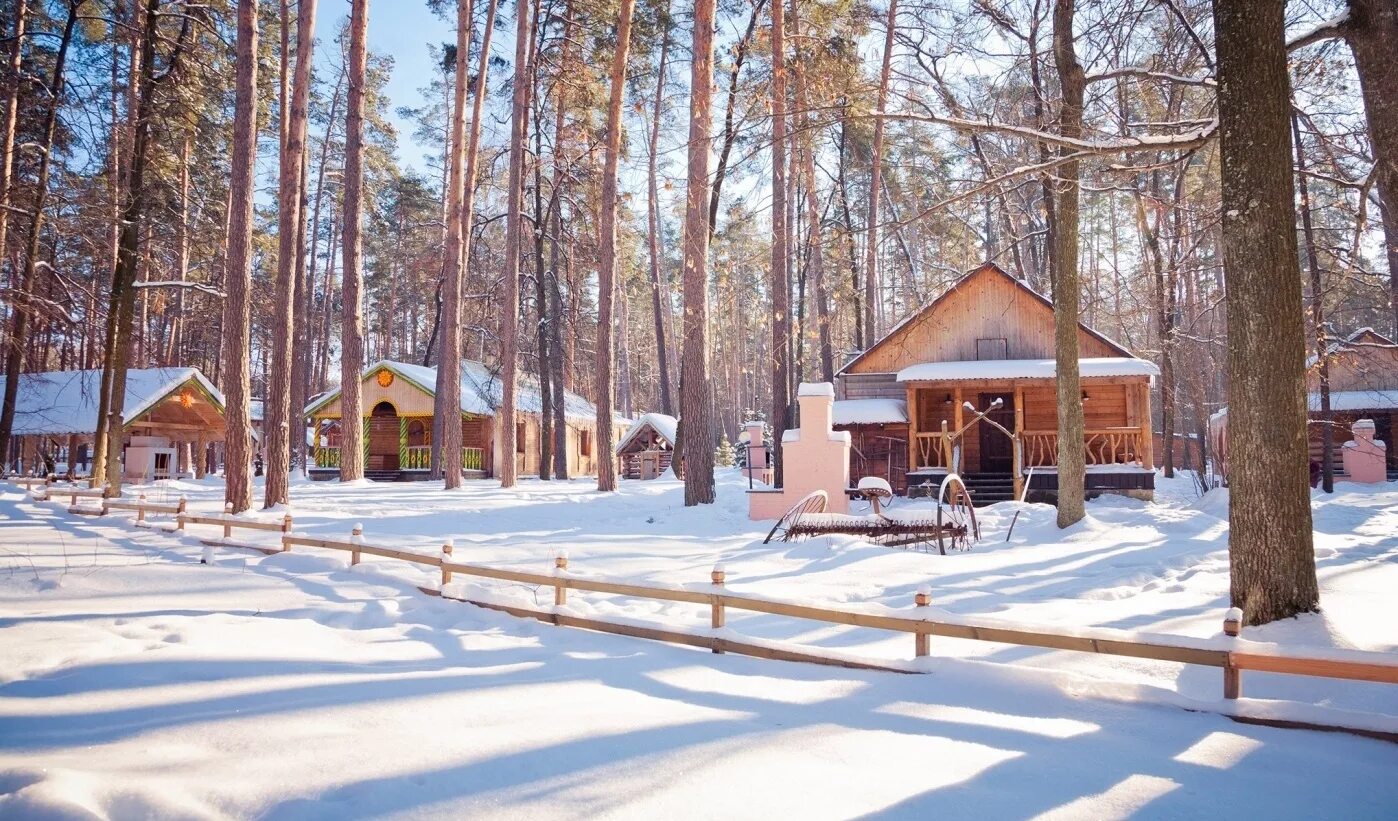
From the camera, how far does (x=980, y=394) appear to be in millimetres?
22359

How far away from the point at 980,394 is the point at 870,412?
3575mm

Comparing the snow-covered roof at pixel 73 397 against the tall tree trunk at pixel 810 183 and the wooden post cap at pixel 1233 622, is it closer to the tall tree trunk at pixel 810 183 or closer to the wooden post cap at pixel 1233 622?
the tall tree trunk at pixel 810 183

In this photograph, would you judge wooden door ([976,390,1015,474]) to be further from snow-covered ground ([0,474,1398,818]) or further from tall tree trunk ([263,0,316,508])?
tall tree trunk ([263,0,316,508])

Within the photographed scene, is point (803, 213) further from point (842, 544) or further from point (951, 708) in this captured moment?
point (951, 708)

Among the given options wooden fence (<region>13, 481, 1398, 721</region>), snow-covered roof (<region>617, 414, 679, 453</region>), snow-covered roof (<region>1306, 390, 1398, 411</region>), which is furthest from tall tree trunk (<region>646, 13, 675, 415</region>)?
snow-covered roof (<region>1306, 390, 1398, 411</region>)

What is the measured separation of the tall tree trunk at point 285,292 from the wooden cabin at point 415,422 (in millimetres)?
15721

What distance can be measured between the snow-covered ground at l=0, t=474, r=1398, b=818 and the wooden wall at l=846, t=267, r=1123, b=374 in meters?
13.2

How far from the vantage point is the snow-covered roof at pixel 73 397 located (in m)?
26.8

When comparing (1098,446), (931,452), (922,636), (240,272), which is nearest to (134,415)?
(240,272)

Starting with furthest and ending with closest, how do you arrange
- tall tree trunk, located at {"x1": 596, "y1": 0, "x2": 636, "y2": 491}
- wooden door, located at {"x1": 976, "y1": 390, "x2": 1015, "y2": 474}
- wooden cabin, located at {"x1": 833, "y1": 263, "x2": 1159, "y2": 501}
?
wooden door, located at {"x1": 976, "y1": 390, "x2": 1015, "y2": 474} < wooden cabin, located at {"x1": 833, "y1": 263, "x2": 1159, "y2": 501} < tall tree trunk, located at {"x1": 596, "y1": 0, "x2": 636, "y2": 491}

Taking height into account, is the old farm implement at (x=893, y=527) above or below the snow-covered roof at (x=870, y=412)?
below

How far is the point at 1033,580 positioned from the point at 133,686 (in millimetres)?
8313

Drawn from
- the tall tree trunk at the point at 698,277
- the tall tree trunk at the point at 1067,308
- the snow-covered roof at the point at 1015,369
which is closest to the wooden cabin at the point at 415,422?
the tall tree trunk at the point at 698,277

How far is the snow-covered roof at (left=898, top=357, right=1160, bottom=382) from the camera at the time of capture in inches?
733
